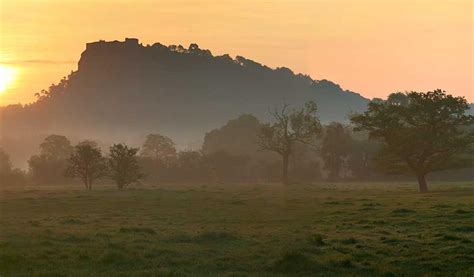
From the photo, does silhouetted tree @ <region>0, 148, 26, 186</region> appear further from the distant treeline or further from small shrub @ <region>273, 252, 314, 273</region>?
small shrub @ <region>273, 252, 314, 273</region>

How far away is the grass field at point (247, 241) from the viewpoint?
21703mm

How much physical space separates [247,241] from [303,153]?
110125 mm

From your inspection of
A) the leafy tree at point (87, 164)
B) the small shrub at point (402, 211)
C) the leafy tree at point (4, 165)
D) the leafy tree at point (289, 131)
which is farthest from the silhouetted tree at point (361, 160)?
the small shrub at point (402, 211)

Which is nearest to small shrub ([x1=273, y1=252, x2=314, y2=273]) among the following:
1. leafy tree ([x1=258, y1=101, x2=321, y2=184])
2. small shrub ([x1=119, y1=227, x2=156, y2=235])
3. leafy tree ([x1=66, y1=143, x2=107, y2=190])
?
small shrub ([x1=119, y1=227, x2=156, y2=235])

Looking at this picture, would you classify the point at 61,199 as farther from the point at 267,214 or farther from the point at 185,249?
the point at 185,249

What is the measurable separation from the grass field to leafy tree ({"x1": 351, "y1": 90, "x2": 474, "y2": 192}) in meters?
24.2

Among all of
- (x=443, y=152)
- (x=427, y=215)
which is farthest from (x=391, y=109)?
(x=427, y=215)

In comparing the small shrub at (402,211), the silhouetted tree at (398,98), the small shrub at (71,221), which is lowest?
the small shrub at (71,221)

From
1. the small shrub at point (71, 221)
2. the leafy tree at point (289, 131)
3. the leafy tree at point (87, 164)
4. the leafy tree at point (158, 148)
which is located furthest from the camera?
the leafy tree at point (158, 148)

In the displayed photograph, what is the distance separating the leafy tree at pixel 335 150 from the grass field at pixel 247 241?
77136 mm

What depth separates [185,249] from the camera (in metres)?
26.4

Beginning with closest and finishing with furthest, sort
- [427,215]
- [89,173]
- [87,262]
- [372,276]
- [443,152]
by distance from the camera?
1. [372,276]
2. [87,262]
3. [427,215]
4. [443,152]
5. [89,173]

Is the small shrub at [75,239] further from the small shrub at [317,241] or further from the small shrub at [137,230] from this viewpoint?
the small shrub at [317,241]

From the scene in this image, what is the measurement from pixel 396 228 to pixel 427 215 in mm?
5886
